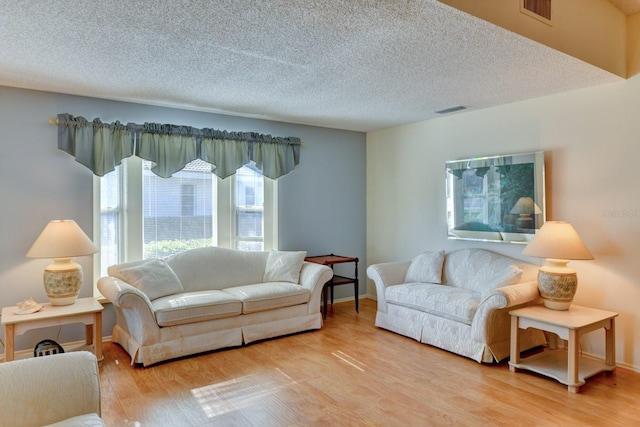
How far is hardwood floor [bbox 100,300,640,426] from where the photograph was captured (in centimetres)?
251

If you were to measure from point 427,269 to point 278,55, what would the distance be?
2.78 m

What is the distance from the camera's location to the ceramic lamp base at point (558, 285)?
3207 mm

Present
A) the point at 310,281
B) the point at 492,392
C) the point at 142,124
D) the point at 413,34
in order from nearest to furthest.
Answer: the point at 413,34
the point at 492,392
the point at 142,124
the point at 310,281

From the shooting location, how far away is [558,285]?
3215 mm

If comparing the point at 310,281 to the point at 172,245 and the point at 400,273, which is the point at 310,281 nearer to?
the point at 400,273

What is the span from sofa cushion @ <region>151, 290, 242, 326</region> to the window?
2.57 ft

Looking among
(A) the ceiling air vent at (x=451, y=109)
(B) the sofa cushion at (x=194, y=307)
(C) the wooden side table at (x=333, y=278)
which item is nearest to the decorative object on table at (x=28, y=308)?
(B) the sofa cushion at (x=194, y=307)

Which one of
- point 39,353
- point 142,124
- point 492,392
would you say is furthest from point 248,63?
point 492,392

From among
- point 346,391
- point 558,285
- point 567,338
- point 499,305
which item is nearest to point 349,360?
point 346,391

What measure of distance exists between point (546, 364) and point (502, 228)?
4.53ft

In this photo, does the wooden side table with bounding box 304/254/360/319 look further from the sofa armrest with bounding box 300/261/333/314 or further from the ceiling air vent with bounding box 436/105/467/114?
the ceiling air vent with bounding box 436/105/467/114

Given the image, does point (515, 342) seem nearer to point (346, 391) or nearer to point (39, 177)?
point (346, 391)

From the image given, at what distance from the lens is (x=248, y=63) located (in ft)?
9.62

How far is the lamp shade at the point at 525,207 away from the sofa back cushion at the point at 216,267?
275cm
